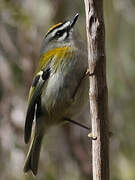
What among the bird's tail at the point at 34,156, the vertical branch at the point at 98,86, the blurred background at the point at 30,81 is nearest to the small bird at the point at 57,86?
the bird's tail at the point at 34,156

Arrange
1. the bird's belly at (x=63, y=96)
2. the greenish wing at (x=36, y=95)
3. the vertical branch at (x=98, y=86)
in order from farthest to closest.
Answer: the greenish wing at (x=36, y=95)
the bird's belly at (x=63, y=96)
the vertical branch at (x=98, y=86)

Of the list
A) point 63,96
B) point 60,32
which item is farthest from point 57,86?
point 60,32

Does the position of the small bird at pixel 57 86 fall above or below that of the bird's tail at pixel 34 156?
above

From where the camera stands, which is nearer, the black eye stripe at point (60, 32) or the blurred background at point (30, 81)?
the black eye stripe at point (60, 32)

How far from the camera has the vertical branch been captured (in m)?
1.88

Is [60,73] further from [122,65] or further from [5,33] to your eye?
[5,33]

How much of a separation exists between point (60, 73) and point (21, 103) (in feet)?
4.87

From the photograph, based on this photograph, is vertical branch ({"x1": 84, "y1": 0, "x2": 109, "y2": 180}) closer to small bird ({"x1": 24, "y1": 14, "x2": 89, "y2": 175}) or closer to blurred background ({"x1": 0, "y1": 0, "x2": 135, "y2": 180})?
small bird ({"x1": 24, "y1": 14, "x2": 89, "y2": 175})

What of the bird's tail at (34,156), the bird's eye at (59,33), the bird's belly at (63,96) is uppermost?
the bird's eye at (59,33)

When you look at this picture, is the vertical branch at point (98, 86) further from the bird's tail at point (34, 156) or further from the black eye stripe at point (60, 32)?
the black eye stripe at point (60, 32)

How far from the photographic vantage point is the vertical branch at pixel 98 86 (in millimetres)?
1878

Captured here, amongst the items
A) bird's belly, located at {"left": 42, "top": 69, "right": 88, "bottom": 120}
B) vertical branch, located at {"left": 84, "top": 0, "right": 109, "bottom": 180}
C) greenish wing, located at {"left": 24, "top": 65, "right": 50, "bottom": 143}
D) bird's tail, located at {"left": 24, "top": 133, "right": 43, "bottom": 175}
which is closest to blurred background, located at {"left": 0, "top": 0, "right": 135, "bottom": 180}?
bird's tail, located at {"left": 24, "top": 133, "right": 43, "bottom": 175}

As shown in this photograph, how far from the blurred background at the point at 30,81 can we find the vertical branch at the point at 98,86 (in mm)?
1933

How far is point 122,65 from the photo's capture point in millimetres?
4469
